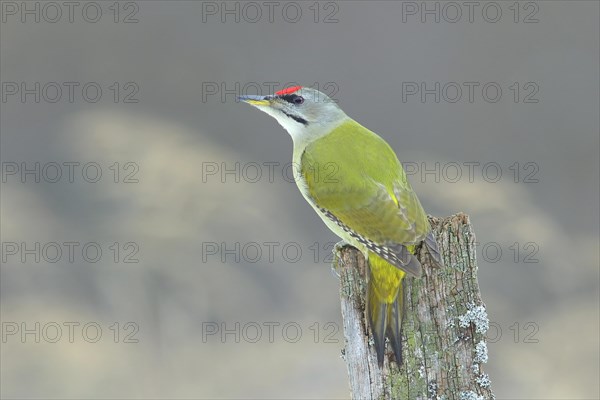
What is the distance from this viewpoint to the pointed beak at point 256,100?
159 inches

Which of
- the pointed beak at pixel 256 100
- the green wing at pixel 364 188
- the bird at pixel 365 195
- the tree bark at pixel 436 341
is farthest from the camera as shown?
the pointed beak at pixel 256 100

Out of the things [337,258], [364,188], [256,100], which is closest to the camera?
[337,258]

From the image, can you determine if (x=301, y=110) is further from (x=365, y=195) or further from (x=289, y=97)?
(x=365, y=195)

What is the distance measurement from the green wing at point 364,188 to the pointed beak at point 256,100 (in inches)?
11.7

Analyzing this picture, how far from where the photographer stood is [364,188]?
3.62 m

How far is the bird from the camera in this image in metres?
3.08

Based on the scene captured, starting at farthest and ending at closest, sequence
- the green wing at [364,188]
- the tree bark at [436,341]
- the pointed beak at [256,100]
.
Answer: the pointed beak at [256,100], the green wing at [364,188], the tree bark at [436,341]

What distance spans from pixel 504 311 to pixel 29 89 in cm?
439

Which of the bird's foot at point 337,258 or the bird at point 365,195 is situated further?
the bird's foot at point 337,258

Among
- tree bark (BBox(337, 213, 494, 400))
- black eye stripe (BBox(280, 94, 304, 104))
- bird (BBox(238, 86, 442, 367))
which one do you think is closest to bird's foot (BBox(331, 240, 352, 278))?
bird (BBox(238, 86, 442, 367))

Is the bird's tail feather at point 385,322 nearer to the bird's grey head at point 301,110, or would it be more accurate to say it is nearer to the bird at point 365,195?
the bird at point 365,195

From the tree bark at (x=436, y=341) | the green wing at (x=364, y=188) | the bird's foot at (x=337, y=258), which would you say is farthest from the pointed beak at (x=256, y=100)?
the tree bark at (x=436, y=341)

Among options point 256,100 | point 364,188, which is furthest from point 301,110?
point 364,188

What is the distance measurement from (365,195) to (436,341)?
82 centimetres
